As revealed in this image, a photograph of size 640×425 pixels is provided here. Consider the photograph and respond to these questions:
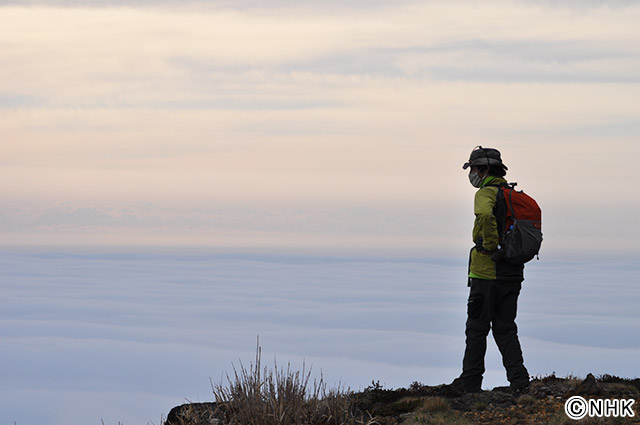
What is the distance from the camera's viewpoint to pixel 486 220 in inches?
420

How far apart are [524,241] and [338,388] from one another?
3.33 meters

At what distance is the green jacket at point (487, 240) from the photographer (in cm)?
1071

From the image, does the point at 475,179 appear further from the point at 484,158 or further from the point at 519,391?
the point at 519,391

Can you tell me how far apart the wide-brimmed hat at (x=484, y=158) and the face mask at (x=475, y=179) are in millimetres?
123

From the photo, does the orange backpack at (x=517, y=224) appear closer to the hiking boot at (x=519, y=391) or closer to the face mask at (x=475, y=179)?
the face mask at (x=475, y=179)

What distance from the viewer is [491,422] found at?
379 inches

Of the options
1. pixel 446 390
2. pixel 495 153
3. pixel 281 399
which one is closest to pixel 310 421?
pixel 281 399

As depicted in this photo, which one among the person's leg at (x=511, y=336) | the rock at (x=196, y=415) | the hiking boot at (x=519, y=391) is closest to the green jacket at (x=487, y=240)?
the person's leg at (x=511, y=336)

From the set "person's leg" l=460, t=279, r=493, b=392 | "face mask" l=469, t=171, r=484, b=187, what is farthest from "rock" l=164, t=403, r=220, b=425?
"face mask" l=469, t=171, r=484, b=187

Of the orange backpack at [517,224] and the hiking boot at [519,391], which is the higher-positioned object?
the orange backpack at [517,224]

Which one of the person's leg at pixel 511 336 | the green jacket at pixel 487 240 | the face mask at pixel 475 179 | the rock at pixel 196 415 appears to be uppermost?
the face mask at pixel 475 179

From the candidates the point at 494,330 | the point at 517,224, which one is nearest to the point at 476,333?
the point at 494,330

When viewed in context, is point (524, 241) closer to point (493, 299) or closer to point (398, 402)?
point (493, 299)

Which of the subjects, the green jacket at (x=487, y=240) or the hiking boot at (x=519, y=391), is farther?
the hiking boot at (x=519, y=391)
